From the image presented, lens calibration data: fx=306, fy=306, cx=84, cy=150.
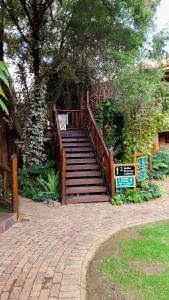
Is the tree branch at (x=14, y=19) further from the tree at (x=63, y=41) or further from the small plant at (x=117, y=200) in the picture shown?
the small plant at (x=117, y=200)

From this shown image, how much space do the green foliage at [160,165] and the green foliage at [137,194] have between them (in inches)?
81.3

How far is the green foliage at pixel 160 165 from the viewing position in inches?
426

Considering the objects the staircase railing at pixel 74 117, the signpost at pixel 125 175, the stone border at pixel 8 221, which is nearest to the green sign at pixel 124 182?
the signpost at pixel 125 175

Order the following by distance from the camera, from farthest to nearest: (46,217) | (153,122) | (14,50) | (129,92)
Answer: (14,50)
(153,122)
(129,92)
(46,217)

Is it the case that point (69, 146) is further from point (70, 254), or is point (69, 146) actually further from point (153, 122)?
point (70, 254)

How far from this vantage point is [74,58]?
29.1 feet

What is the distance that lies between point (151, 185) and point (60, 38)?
507cm

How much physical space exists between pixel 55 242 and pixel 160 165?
708 centimetres

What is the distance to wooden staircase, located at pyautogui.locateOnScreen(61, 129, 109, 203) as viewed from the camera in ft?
27.5

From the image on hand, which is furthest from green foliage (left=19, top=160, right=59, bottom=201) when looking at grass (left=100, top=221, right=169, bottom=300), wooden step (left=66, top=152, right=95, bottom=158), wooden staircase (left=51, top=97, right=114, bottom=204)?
grass (left=100, top=221, right=169, bottom=300)

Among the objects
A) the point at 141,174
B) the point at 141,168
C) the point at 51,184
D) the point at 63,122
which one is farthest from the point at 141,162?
the point at 63,122

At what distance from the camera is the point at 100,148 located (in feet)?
31.5

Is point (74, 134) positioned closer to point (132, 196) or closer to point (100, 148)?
point (100, 148)

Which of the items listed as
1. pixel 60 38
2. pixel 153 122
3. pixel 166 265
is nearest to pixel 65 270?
pixel 166 265
